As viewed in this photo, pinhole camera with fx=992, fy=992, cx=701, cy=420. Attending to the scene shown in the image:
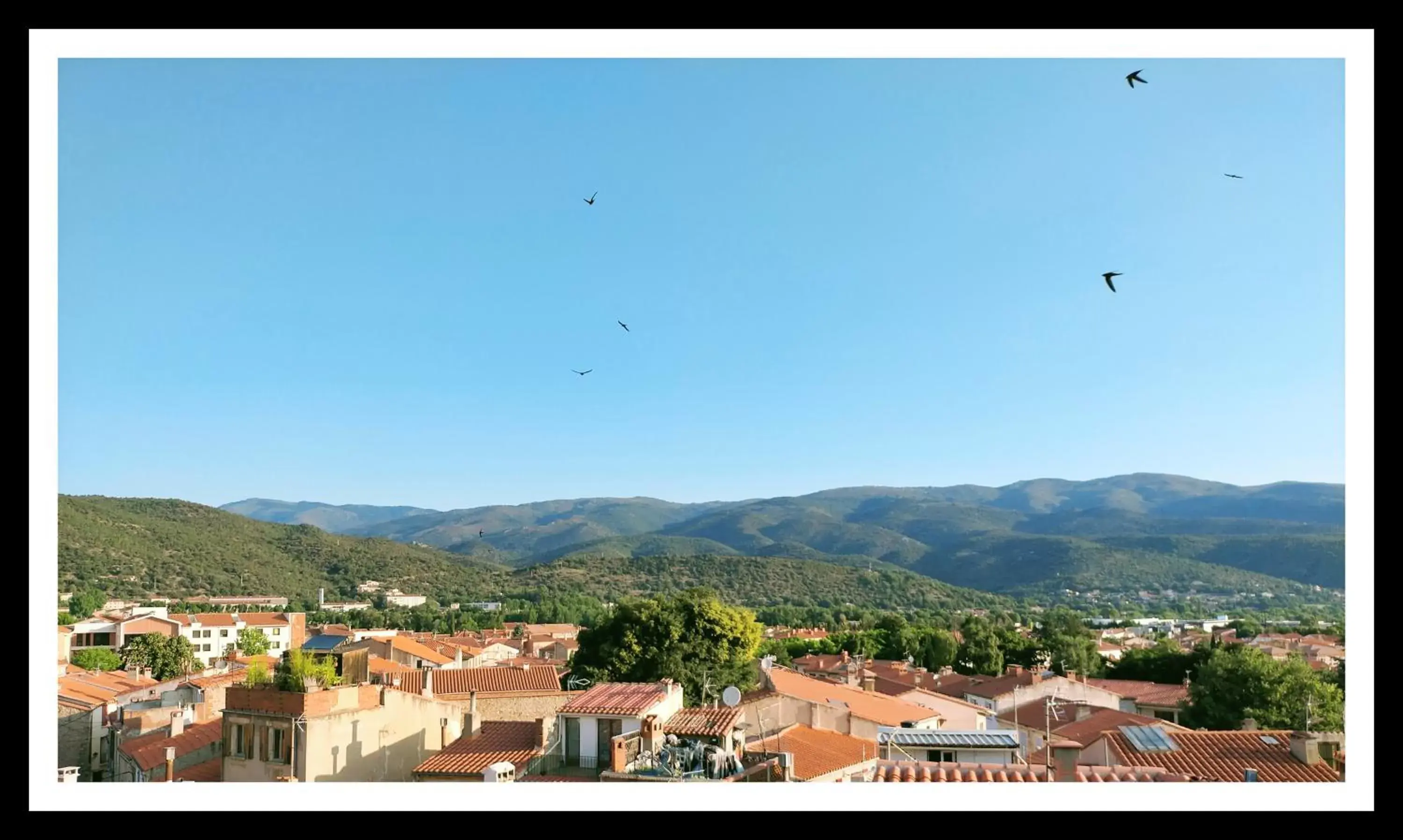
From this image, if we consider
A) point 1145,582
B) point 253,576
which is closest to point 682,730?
point 253,576

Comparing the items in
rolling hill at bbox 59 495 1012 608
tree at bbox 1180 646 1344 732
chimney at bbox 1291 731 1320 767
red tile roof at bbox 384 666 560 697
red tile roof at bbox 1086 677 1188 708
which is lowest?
rolling hill at bbox 59 495 1012 608

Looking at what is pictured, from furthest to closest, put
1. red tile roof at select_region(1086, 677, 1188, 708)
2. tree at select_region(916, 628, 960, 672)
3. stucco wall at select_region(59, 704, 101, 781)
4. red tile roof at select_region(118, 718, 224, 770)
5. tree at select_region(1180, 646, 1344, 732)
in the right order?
tree at select_region(916, 628, 960, 672) → red tile roof at select_region(1086, 677, 1188, 708) → tree at select_region(1180, 646, 1344, 732) → stucco wall at select_region(59, 704, 101, 781) → red tile roof at select_region(118, 718, 224, 770)

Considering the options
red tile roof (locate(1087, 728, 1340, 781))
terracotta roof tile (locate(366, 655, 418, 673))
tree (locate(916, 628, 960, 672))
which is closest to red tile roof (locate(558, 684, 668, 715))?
red tile roof (locate(1087, 728, 1340, 781))

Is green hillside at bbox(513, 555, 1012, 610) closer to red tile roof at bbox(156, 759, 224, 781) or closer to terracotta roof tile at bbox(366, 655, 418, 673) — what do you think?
terracotta roof tile at bbox(366, 655, 418, 673)

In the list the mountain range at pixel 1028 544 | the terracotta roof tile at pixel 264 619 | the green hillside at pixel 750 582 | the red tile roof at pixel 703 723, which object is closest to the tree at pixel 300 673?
the red tile roof at pixel 703 723

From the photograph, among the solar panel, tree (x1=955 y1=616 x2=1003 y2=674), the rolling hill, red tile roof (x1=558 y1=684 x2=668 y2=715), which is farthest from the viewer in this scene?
the rolling hill

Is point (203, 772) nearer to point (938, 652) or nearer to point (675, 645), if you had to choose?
point (675, 645)

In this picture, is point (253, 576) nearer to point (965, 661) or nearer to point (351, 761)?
point (965, 661)
